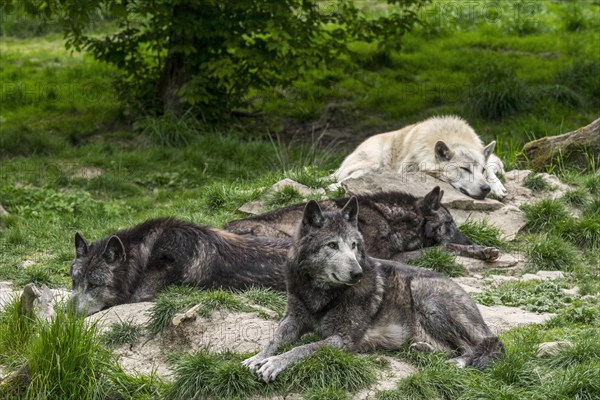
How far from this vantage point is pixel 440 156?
520 inches

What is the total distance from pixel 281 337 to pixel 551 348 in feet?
7.16

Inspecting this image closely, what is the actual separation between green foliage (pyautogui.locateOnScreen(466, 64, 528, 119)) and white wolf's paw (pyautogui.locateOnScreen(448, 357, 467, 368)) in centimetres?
1186

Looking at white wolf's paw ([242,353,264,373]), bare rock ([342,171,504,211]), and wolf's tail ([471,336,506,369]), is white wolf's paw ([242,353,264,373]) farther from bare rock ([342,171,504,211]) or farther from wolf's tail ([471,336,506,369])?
bare rock ([342,171,504,211])

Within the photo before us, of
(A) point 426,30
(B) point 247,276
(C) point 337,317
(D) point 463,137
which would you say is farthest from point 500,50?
(C) point 337,317

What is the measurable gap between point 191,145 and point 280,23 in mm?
2804

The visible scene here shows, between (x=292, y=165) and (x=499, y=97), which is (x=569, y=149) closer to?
(x=499, y=97)

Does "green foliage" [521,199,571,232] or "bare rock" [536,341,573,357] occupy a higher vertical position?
"bare rock" [536,341,573,357]

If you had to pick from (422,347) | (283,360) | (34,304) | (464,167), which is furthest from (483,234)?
(34,304)

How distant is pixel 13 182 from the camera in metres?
14.9

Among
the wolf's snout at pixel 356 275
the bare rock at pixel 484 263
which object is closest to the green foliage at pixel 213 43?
the bare rock at pixel 484 263

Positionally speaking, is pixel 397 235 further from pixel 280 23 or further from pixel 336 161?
pixel 280 23

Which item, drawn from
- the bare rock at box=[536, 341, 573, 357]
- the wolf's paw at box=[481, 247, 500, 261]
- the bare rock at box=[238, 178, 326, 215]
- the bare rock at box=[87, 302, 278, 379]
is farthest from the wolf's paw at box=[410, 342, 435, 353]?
the bare rock at box=[238, 178, 326, 215]

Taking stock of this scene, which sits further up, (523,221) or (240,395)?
Answer: (240,395)

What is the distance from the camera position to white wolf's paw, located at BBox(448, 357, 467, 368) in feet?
22.9
